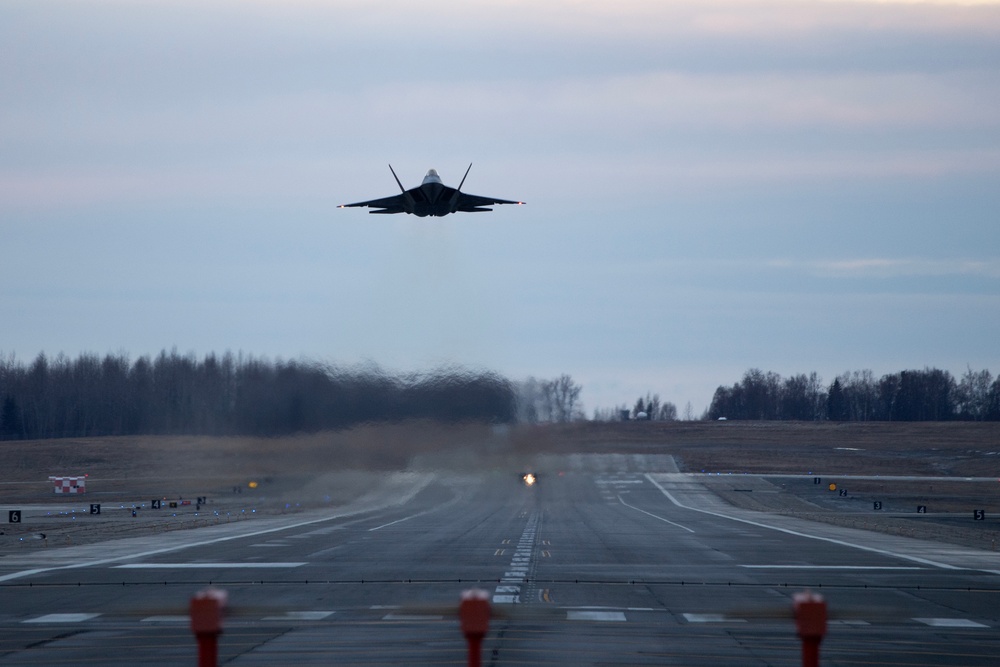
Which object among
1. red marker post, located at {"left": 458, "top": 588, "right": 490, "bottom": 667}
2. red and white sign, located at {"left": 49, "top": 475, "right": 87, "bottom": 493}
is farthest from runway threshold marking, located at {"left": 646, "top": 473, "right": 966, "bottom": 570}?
red and white sign, located at {"left": 49, "top": 475, "right": 87, "bottom": 493}

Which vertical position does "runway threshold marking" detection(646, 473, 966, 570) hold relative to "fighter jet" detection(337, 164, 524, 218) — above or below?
below

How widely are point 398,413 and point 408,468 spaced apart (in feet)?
14.0

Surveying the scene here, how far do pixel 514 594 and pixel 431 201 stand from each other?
1958 cm

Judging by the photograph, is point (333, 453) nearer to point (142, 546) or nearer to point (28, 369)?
point (142, 546)

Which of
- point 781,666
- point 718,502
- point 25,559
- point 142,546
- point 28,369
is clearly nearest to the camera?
point 781,666

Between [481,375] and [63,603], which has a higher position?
[481,375]

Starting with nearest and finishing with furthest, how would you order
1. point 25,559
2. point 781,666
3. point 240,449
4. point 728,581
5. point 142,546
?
point 781,666 < point 728,581 < point 25,559 < point 142,546 < point 240,449

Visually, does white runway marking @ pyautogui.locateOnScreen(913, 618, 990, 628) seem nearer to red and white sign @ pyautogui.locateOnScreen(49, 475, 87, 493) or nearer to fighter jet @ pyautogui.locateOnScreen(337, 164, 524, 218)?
fighter jet @ pyautogui.locateOnScreen(337, 164, 524, 218)

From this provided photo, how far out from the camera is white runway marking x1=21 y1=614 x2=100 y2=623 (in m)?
21.9

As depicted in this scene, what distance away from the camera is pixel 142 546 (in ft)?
140

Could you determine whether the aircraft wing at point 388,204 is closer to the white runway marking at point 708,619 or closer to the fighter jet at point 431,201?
the fighter jet at point 431,201

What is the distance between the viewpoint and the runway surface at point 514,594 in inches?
716

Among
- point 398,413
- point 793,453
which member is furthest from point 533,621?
point 793,453

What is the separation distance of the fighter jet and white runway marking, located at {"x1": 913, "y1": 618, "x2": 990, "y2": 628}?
24.4 m
